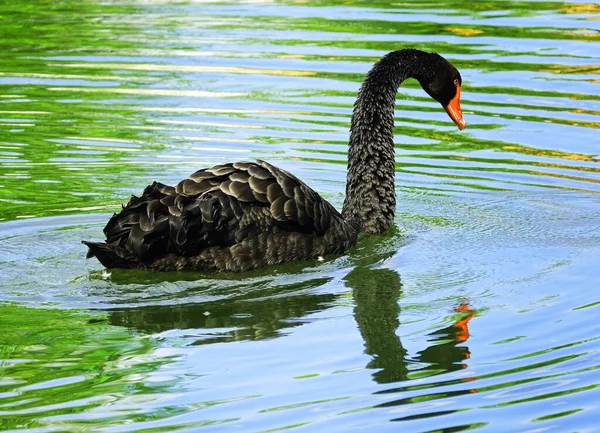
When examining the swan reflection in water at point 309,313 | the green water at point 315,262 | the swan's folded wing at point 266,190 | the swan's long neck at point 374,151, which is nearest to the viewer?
the green water at point 315,262

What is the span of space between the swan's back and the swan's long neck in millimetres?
777

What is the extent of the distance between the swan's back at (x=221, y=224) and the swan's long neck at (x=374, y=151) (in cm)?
78

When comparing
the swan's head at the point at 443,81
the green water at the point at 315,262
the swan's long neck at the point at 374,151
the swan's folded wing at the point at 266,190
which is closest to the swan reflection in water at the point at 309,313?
the green water at the point at 315,262

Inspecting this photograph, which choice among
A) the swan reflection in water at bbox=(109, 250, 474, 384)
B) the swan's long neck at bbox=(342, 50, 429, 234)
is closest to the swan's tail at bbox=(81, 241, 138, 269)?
the swan reflection in water at bbox=(109, 250, 474, 384)

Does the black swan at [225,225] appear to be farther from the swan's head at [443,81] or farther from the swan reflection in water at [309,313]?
the swan's head at [443,81]

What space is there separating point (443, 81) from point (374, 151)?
85cm

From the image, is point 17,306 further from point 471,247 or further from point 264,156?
point 264,156

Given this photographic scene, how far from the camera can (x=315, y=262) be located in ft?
25.9

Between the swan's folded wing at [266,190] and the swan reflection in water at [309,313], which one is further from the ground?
the swan's folded wing at [266,190]

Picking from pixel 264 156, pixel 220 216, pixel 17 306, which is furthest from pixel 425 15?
pixel 17 306

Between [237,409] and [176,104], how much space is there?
7265 millimetres

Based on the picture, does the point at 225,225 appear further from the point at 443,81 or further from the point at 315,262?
the point at 443,81

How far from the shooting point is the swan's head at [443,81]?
925cm

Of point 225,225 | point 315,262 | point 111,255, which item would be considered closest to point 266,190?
point 225,225
